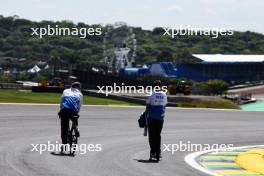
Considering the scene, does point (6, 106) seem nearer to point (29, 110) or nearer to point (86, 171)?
point (29, 110)

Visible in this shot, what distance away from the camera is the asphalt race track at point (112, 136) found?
37.7 ft

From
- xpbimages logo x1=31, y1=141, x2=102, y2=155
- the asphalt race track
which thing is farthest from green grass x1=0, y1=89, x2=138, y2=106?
xpbimages logo x1=31, y1=141, x2=102, y2=155

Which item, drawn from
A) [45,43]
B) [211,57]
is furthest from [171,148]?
[45,43]

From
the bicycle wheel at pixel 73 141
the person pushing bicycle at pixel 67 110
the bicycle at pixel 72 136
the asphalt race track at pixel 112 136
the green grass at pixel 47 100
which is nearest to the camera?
the asphalt race track at pixel 112 136

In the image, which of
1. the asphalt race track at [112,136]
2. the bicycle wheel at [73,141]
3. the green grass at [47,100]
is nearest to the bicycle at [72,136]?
the bicycle wheel at [73,141]

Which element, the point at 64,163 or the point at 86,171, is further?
the point at 64,163

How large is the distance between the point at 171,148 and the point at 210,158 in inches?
68.8

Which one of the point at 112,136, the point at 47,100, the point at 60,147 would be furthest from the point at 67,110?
the point at 47,100

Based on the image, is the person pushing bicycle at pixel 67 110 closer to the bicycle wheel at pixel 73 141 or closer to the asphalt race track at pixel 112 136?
the bicycle wheel at pixel 73 141

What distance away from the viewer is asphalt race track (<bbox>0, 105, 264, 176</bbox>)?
452 inches

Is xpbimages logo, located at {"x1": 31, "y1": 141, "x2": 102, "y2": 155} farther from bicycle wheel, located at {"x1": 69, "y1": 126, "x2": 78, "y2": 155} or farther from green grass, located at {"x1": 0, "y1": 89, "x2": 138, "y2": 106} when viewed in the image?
green grass, located at {"x1": 0, "y1": 89, "x2": 138, "y2": 106}

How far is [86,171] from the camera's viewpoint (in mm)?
11133

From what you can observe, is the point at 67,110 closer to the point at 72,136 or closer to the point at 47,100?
the point at 72,136

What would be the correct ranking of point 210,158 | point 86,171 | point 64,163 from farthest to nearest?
point 210,158, point 64,163, point 86,171
